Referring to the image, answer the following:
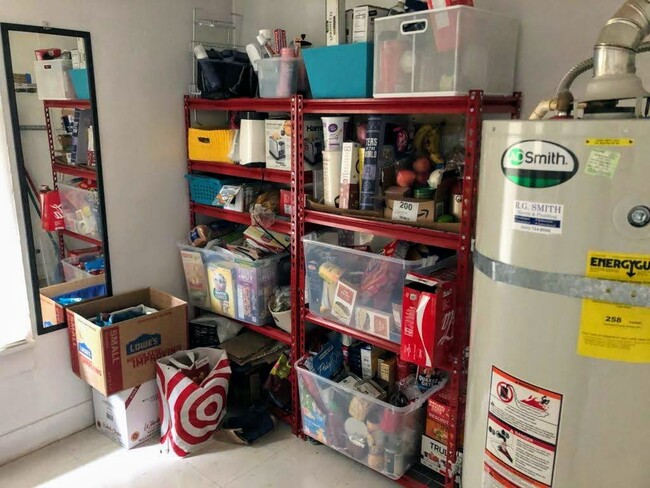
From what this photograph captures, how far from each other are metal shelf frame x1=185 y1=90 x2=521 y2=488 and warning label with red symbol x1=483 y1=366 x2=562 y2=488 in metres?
0.51

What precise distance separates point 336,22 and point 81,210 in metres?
1.45

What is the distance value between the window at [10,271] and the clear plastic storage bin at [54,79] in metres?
0.21

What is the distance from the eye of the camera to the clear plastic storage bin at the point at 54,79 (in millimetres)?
2252

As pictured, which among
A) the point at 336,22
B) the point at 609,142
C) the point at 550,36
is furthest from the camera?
the point at 336,22

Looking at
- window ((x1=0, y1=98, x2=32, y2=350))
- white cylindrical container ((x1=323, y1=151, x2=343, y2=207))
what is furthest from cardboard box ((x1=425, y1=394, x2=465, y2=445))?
window ((x1=0, y1=98, x2=32, y2=350))

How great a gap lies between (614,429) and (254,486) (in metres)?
1.52

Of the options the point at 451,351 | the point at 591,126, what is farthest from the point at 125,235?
the point at 591,126

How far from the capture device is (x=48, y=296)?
2447 mm

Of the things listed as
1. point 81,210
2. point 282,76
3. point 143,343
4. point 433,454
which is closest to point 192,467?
point 143,343

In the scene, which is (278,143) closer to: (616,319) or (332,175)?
(332,175)

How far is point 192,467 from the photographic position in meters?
2.35

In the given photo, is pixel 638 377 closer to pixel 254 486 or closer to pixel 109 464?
pixel 254 486

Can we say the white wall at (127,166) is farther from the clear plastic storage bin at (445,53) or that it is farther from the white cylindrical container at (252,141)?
the clear plastic storage bin at (445,53)

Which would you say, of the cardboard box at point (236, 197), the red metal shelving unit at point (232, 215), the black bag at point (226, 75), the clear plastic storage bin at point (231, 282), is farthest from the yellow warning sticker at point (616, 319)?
the black bag at point (226, 75)
